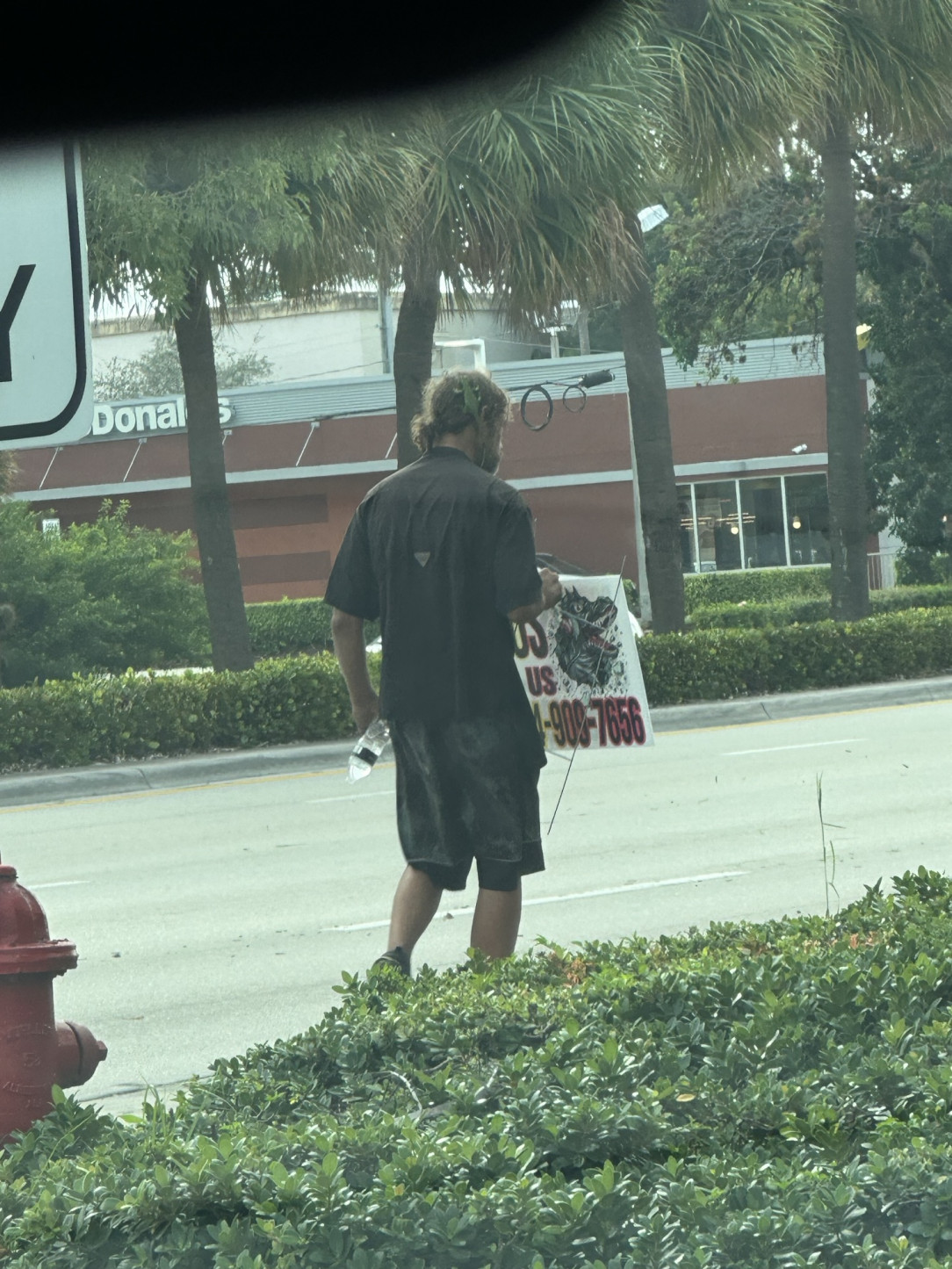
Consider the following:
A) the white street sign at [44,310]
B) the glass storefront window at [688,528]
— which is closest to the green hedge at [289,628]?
the glass storefront window at [688,528]

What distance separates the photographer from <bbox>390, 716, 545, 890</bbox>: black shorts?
16.2 feet

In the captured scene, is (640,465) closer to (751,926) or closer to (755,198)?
(755,198)

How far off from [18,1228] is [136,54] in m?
11.5

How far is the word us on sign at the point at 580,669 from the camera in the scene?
5.27 m

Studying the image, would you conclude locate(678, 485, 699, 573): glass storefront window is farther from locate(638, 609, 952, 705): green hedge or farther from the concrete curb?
the concrete curb

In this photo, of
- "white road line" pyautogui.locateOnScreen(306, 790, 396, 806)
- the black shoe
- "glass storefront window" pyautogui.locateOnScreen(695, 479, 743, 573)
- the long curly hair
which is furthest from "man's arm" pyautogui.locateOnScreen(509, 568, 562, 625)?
"glass storefront window" pyautogui.locateOnScreen(695, 479, 743, 573)

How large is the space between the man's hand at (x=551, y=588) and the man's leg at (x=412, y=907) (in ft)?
2.88

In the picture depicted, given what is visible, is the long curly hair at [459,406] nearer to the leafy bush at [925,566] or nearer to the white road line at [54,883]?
the white road line at [54,883]

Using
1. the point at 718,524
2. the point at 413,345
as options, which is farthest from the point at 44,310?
the point at 718,524

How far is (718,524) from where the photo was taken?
36125 millimetres

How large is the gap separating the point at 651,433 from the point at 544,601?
13.0 meters

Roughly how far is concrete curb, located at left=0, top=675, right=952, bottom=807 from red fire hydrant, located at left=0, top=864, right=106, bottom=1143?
9798mm

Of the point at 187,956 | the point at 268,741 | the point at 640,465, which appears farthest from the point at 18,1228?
the point at 640,465

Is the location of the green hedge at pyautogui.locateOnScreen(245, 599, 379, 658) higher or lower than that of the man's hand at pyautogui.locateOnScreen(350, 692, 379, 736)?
lower
